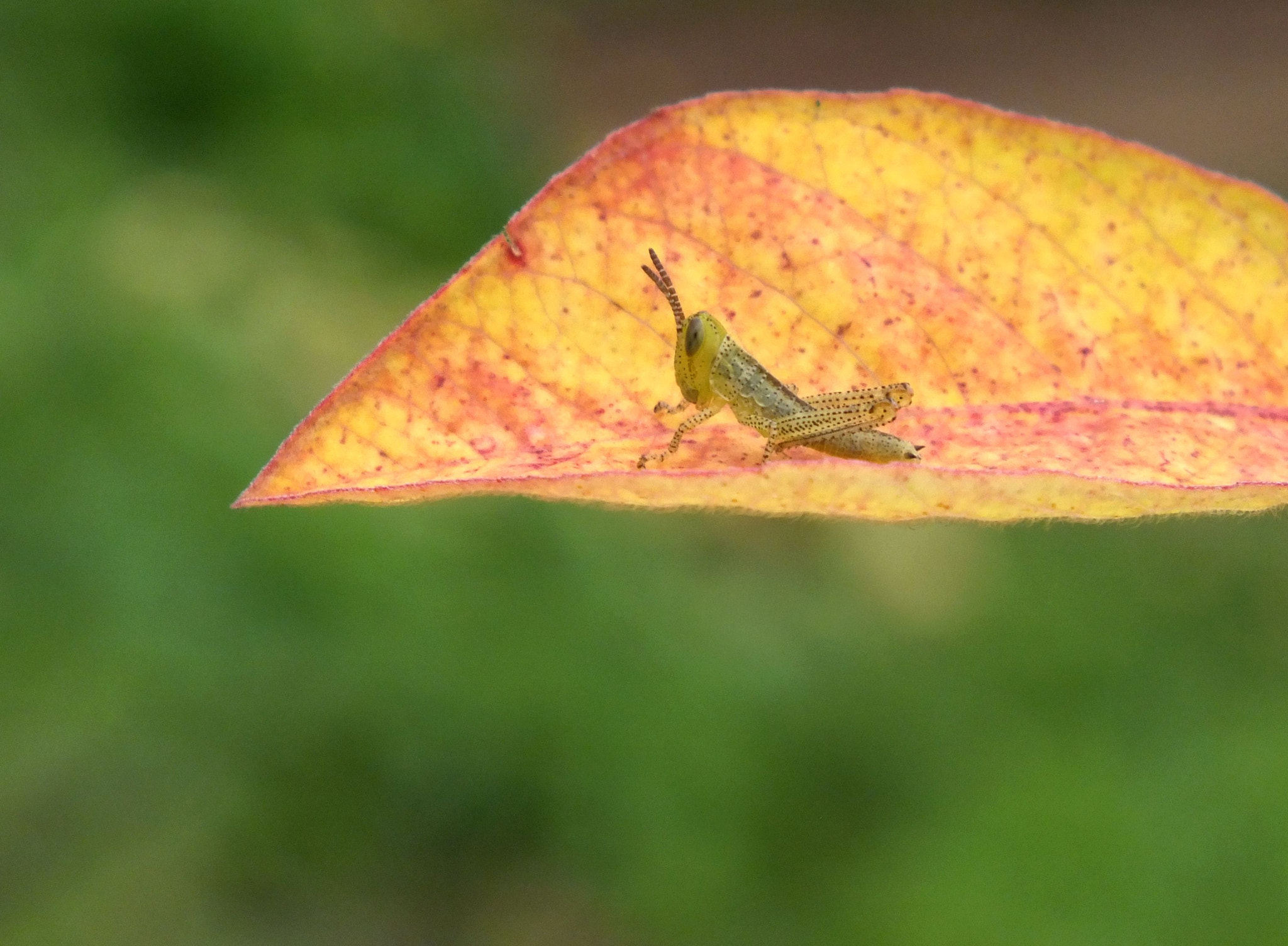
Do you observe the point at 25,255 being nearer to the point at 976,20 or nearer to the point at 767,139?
the point at 767,139

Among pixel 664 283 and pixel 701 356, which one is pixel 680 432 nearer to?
pixel 664 283

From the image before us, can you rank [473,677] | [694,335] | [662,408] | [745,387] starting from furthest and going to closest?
[473,677] → [745,387] → [694,335] → [662,408]

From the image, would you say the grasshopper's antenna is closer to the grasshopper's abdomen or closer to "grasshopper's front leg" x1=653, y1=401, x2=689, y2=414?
"grasshopper's front leg" x1=653, y1=401, x2=689, y2=414

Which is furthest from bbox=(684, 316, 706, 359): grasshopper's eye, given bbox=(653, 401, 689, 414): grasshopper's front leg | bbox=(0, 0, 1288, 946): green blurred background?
bbox=(0, 0, 1288, 946): green blurred background

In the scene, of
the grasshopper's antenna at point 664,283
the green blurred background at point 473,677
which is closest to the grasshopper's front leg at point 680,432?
the grasshopper's antenna at point 664,283

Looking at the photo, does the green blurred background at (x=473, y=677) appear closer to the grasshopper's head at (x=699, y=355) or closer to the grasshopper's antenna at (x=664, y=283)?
the grasshopper's head at (x=699, y=355)

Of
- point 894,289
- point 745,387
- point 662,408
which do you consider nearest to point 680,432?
point 662,408
